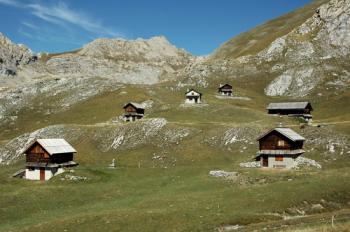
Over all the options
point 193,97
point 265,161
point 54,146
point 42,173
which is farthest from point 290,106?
point 42,173

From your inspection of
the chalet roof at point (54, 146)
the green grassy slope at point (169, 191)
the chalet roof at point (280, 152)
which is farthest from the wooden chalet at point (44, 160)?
the chalet roof at point (280, 152)

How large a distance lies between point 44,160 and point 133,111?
208ft

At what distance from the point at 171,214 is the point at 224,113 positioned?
88.6 meters

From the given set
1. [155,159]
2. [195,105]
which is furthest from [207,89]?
[155,159]

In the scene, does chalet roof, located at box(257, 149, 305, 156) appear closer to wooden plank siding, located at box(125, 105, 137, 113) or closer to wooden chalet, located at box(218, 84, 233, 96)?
wooden plank siding, located at box(125, 105, 137, 113)

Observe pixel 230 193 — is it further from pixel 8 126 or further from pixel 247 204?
pixel 8 126

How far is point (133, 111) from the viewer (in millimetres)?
142500

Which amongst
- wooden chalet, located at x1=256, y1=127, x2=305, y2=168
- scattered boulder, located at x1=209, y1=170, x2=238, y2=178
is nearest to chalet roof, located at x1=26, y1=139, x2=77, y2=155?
scattered boulder, located at x1=209, y1=170, x2=238, y2=178

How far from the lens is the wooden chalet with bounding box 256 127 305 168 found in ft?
260

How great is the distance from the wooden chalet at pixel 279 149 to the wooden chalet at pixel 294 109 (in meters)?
46.9

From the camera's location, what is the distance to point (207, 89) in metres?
190

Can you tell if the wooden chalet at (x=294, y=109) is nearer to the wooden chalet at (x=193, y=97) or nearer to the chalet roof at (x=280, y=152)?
the wooden chalet at (x=193, y=97)

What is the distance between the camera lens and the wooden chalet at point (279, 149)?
79.2m

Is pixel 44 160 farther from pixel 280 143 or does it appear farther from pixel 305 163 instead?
pixel 305 163
